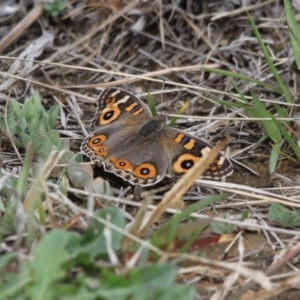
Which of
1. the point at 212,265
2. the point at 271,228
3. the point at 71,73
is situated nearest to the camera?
the point at 212,265

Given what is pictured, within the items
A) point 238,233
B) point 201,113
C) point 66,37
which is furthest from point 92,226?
point 66,37

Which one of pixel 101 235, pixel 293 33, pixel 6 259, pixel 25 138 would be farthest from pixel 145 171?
pixel 293 33

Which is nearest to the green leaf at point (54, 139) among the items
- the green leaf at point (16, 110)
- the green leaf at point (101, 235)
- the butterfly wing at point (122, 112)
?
the green leaf at point (16, 110)

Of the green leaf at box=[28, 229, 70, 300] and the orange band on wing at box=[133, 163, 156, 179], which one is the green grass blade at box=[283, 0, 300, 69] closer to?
the orange band on wing at box=[133, 163, 156, 179]

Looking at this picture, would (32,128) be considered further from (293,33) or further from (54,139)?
(293,33)

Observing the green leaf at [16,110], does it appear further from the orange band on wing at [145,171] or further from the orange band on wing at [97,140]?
the orange band on wing at [145,171]

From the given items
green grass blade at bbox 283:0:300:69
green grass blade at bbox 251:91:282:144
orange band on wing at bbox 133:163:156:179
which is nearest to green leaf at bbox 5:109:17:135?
orange band on wing at bbox 133:163:156:179

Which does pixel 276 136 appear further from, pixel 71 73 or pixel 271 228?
pixel 71 73
